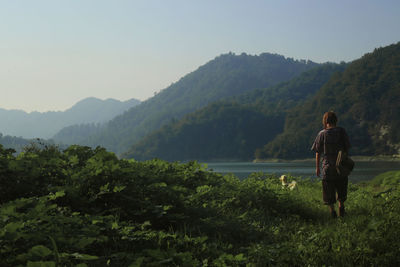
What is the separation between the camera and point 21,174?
18.6 feet

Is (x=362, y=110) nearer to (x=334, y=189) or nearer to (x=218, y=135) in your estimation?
(x=218, y=135)

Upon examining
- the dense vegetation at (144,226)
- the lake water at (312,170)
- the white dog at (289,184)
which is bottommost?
the lake water at (312,170)

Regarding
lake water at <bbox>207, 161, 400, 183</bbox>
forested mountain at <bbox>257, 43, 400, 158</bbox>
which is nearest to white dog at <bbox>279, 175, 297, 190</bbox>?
lake water at <bbox>207, 161, 400, 183</bbox>

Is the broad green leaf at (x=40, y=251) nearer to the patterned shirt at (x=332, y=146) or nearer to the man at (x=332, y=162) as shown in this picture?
the man at (x=332, y=162)

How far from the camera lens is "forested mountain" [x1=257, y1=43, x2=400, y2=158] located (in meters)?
116

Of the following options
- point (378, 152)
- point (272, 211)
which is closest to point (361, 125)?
point (378, 152)

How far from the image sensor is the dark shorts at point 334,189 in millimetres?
7660

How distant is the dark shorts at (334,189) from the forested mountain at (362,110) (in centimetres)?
11225

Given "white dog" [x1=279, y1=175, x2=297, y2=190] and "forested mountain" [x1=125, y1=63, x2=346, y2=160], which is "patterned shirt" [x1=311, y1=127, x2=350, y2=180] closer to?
"white dog" [x1=279, y1=175, x2=297, y2=190]

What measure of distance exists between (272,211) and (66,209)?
450 centimetres

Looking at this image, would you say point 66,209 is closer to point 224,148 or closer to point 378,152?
point 378,152

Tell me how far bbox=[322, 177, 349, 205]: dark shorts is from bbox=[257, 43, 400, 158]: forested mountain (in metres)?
112

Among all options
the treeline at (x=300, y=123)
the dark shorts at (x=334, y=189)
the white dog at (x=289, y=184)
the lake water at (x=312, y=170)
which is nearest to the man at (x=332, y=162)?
the dark shorts at (x=334, y=189)

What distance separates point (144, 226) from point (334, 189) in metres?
4.38
